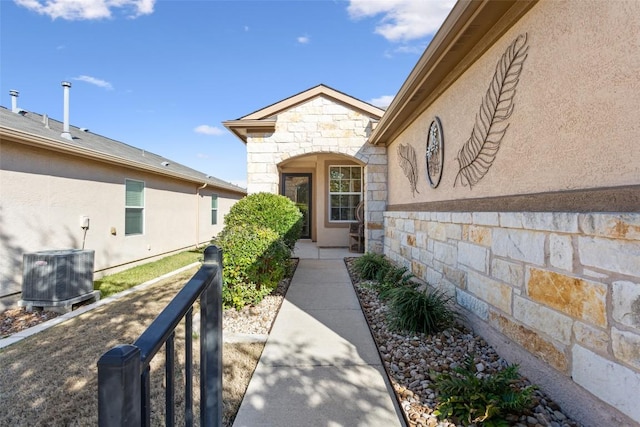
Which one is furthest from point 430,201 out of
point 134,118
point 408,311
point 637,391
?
point 134,118

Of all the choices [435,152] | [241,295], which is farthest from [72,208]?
[435,152]

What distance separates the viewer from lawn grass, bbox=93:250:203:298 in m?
5.98

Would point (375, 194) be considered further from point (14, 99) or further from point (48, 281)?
point (14, 99)

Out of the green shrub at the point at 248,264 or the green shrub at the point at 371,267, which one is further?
the green shrub at the point at 371,267

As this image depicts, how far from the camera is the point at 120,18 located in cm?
852

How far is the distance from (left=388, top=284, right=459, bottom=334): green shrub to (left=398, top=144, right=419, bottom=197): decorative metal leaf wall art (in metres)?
2.48

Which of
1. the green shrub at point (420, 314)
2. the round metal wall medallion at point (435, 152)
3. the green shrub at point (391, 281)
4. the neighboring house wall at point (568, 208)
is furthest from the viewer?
the green shrub at point (391, 281)

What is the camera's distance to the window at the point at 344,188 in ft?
32.6

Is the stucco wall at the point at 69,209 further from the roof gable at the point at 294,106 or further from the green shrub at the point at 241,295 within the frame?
the green shrub at the point at 241,295

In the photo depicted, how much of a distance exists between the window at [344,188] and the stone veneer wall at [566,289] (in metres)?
6.48

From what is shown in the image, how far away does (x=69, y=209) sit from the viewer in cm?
599

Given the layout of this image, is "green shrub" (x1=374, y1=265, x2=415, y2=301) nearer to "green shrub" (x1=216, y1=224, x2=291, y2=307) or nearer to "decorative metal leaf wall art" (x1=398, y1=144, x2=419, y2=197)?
"decorative metal leaf wall art" (x1=398, y1=144, x2=419, y2=197)

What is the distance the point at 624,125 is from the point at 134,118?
19.6 metres

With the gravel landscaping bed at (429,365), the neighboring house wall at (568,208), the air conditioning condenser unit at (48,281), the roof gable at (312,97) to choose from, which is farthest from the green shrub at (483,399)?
the roof gable at (312,97)
